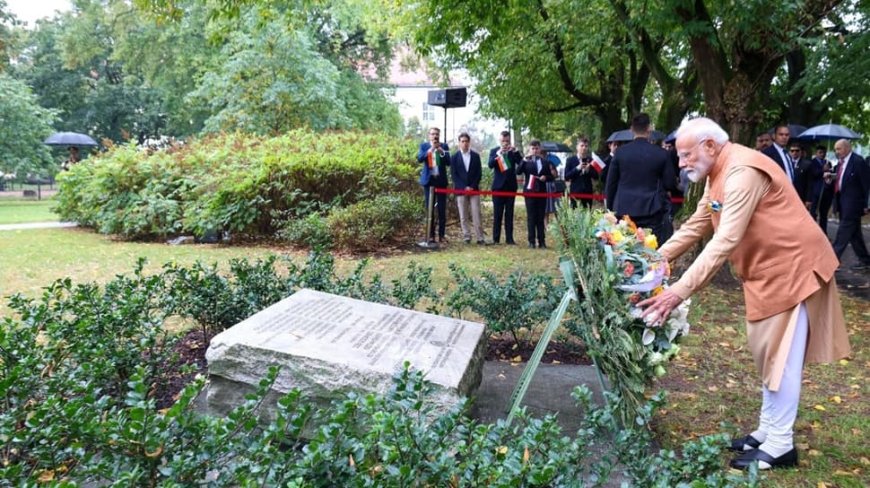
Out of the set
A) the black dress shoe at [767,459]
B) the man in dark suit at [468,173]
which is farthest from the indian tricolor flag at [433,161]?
the black dress shoe at [767,459]

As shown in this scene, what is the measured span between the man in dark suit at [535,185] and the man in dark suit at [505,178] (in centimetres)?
18

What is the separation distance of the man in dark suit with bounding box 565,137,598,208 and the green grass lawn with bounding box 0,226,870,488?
1.34 meters

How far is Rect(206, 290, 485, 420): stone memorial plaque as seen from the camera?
10.6 ft

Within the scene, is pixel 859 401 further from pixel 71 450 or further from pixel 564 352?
pixel 71 450

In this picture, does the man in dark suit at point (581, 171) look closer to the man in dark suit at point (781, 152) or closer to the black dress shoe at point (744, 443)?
the man in dark suit at point (781, 152)

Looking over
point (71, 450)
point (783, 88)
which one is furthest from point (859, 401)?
point (783, 88)

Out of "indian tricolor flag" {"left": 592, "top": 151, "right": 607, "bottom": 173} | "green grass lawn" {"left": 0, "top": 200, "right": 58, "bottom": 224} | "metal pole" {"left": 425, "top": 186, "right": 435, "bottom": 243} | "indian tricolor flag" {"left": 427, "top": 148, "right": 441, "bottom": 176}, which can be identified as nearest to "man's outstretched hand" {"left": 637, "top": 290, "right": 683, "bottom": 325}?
"indian tricolor flag" {"left": 592, "top": 151, "right": 607, "bottom": 173}

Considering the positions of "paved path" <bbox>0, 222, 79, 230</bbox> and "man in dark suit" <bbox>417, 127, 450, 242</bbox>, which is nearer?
"man in dark suit" <bbox>417, 127, 450, 242</bbox>

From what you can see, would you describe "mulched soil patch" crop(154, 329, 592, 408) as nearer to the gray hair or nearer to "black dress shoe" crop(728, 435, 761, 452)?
"black dress shoe" crop(728, 435, 761, 452)

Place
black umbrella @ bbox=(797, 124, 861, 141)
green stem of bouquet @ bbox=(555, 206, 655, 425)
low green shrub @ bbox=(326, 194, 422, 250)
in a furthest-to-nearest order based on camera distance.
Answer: black umbrella @ bbox=(797, 124, 861, 141) → low green shrub @ bbox=(326, 194, 422, 250) → green stem of bouquet @ bbox=(555, 206, 655, 425)

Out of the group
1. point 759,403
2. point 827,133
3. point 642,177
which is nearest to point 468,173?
point 642,177

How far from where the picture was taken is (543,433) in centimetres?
221

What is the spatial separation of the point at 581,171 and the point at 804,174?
12.4ft

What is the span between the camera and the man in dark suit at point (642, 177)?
24.1 feet
